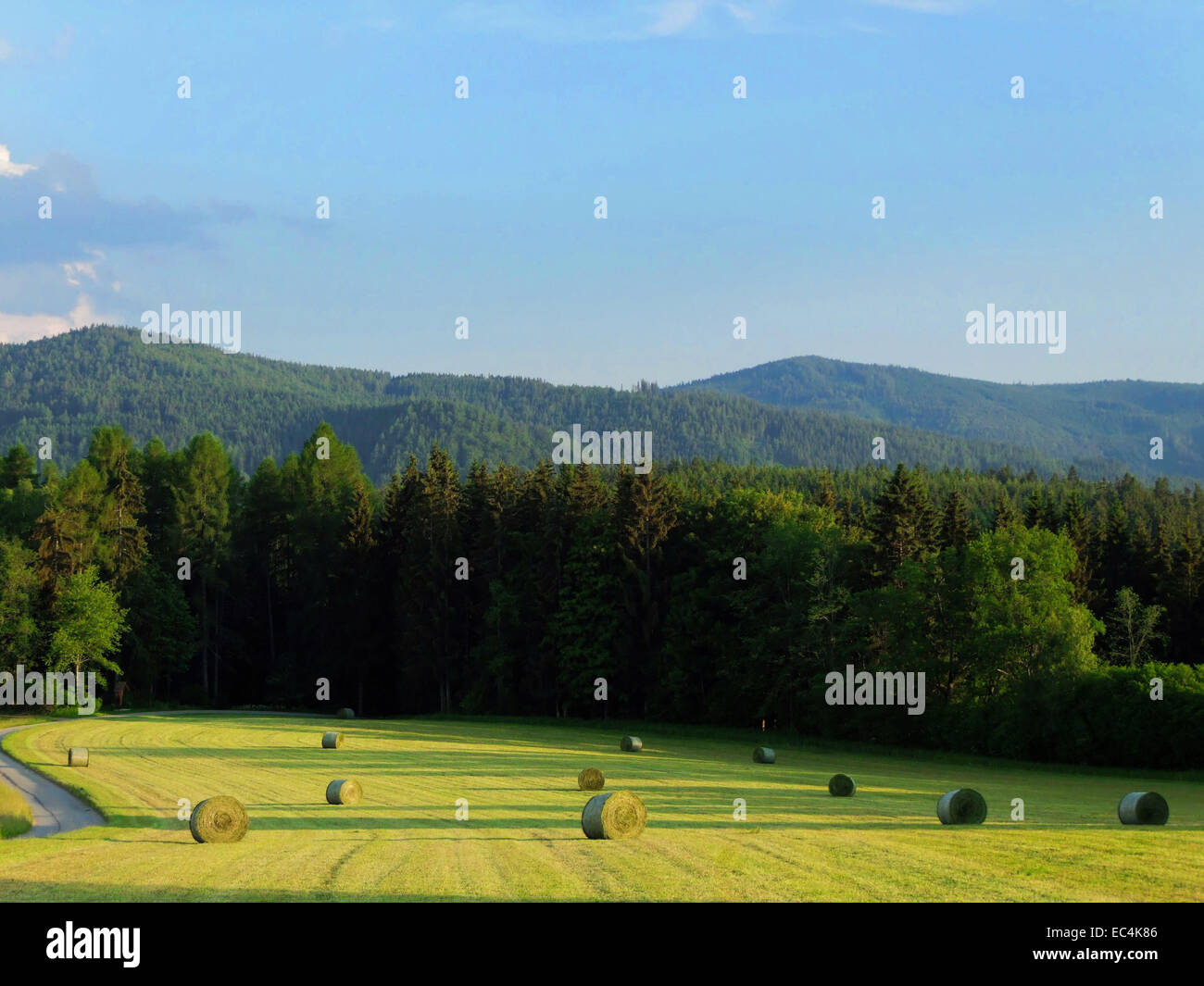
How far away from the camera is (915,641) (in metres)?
54.1

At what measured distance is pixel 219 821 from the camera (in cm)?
2175

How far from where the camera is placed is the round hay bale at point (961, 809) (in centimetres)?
2359

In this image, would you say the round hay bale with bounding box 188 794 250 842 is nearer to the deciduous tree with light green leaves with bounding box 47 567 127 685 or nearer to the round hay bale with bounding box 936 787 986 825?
the round hay bale with bounding box 936 787 986 825

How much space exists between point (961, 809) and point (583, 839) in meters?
8.08

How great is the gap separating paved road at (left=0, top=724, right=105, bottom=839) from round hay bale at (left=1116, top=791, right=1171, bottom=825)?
22.7 meters

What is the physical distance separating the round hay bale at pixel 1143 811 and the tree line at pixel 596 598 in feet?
63.9

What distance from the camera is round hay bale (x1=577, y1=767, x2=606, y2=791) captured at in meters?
32.5

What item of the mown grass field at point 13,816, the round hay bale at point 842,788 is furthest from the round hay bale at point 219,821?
the round hay bale at point 842,788

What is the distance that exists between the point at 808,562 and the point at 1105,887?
153 feet

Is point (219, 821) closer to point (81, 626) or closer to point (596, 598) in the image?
point (596, 598)

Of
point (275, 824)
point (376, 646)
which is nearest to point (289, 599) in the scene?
point (376, 646)

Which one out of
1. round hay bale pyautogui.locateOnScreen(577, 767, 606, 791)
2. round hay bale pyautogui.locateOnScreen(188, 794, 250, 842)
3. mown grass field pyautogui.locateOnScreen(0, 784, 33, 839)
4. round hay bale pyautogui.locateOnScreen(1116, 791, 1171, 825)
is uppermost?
round hay bale pyautogui.locateOnScreen(188, 794, 250, 842)

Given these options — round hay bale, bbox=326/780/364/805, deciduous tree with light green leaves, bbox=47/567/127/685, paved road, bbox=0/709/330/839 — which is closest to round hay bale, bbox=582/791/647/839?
round hay bale, bbox=326/780/364/805
